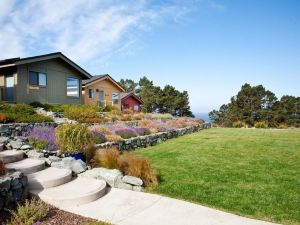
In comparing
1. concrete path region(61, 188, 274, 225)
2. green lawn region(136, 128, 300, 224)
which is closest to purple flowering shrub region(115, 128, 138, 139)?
green lawn region(136, 128, 300, 224)

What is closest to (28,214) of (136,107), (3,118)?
(3,118)

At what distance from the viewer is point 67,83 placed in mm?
21969

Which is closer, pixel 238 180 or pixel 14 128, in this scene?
pixel 238 180

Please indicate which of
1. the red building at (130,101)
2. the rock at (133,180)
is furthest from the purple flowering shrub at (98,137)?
the red building at (130,101)

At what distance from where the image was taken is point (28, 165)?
6.44 meters

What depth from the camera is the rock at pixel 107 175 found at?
6.23 m

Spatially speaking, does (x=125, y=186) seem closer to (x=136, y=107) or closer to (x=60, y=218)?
(x=60, y=218)

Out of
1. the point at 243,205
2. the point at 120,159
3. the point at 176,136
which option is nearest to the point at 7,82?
the point at 176,136

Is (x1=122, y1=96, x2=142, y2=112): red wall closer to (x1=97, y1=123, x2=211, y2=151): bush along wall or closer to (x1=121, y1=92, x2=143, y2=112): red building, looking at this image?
(x1=121, y1=92, x2=143, y2=112): red building

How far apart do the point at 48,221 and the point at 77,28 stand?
11.8m

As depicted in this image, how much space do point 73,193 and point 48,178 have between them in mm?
785

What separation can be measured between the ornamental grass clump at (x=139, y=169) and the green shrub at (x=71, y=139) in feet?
5.60

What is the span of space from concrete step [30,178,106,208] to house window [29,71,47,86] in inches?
569

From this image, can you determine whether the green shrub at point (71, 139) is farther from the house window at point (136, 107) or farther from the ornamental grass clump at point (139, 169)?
the house window at point (136, 107)
